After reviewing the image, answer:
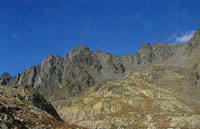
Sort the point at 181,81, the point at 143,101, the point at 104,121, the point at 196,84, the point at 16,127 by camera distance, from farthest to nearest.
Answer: the point at 181,81 < the point at 196,84 < the point at 143,101 < the point at 104,121 < the point at 16,127

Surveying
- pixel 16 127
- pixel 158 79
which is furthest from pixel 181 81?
pixel 16 127

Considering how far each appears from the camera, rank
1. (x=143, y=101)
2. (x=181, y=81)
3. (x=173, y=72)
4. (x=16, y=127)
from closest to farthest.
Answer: (x=16, y=127)
(x=143, y=101)
(x=181, y=81)
(x=173, y=72)

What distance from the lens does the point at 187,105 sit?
13325cm

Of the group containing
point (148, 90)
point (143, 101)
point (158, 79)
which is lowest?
point (143, 101)

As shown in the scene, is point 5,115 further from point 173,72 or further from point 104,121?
point 173,72

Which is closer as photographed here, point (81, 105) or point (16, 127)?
point (16, 127)

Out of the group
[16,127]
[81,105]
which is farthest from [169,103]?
[16,127]

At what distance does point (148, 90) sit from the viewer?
16575 cm

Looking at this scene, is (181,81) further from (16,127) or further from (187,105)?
(16,127)

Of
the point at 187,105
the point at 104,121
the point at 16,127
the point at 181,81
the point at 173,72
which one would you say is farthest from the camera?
the point at 173,72

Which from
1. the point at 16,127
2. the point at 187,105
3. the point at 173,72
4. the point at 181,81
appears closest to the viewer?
the point at 16,127

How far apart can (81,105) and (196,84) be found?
118 metres

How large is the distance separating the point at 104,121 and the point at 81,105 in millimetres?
47962

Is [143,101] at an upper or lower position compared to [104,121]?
upper
